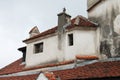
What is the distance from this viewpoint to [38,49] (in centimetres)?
2589

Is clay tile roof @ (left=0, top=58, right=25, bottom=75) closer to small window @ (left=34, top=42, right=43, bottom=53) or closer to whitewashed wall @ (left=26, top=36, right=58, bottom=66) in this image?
whitewashed wall @ (left=26, top=36, right=58, bottom=66)

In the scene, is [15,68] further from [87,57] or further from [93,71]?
[93,71]

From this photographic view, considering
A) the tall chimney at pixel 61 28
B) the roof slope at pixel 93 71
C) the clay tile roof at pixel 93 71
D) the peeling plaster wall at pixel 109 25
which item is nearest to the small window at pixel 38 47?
the tall chimney at pixel 61 28

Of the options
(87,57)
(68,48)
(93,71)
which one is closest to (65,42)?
(68,48)

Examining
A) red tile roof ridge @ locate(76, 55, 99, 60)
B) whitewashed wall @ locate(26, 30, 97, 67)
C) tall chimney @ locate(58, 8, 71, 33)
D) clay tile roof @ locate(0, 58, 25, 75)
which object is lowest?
clay tile roof @ locate(0, 58, 25, 75)

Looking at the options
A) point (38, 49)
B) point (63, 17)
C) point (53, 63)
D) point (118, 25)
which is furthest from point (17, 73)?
point (118, 25)

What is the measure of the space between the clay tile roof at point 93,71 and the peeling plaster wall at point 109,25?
1.65 meters

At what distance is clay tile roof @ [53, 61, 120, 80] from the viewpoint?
17422mm

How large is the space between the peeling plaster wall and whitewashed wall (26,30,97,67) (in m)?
0.96

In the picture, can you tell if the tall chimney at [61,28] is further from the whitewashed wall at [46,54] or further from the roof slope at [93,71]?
the roof slope at [93,71]

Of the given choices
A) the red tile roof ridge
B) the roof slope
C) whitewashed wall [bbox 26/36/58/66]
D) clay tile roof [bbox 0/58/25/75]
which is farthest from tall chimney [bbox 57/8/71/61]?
clay tile roof [bbox 0/58/25/75]

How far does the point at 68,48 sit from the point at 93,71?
459cm

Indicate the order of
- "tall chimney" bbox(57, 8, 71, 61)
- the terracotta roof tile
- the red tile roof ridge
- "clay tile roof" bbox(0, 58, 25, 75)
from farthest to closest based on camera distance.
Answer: "clay tile roof" bbox(0, 58, 25, 75), the terracotta roof tile, "tall chimney" bbox(57, 8, 71, 61), the red tile roof ridge

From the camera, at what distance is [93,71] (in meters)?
18.5
